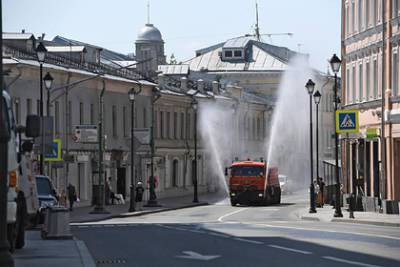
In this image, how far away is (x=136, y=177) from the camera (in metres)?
85.7

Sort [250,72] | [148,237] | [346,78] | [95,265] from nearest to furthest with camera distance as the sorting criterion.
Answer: [95,265]
[148,237]
[346,78]
[250,72]

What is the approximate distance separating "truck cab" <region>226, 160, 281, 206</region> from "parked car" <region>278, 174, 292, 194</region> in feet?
64.9

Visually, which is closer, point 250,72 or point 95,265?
point 95,265

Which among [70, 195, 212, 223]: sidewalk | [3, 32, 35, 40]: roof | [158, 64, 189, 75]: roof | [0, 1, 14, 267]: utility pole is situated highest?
[158, 64, 189, 75]: roof

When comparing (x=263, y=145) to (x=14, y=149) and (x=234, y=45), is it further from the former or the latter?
(x=14, y=149)

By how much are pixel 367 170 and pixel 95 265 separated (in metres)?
38.9

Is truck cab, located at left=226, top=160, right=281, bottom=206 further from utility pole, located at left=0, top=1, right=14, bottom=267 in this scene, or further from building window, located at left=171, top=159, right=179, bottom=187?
utility pole, located at left=0, top=1, right=14, bottom=267

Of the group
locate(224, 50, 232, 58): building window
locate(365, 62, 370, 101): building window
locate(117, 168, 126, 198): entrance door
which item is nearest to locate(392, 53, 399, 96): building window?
locate(365, 62, 370, 101): building window

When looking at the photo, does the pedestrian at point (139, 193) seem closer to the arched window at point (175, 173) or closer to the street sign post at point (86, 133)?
the street sign post at point (86, 133)

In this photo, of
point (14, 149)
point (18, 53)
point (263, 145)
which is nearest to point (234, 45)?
point (263, 145)

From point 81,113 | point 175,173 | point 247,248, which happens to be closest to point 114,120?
point 81,113

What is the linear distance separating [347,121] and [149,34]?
108 meters

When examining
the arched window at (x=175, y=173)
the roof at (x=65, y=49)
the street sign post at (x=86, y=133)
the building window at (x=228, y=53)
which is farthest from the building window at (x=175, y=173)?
the building window at (x=228, y=53)

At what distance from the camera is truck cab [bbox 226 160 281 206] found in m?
79.1
